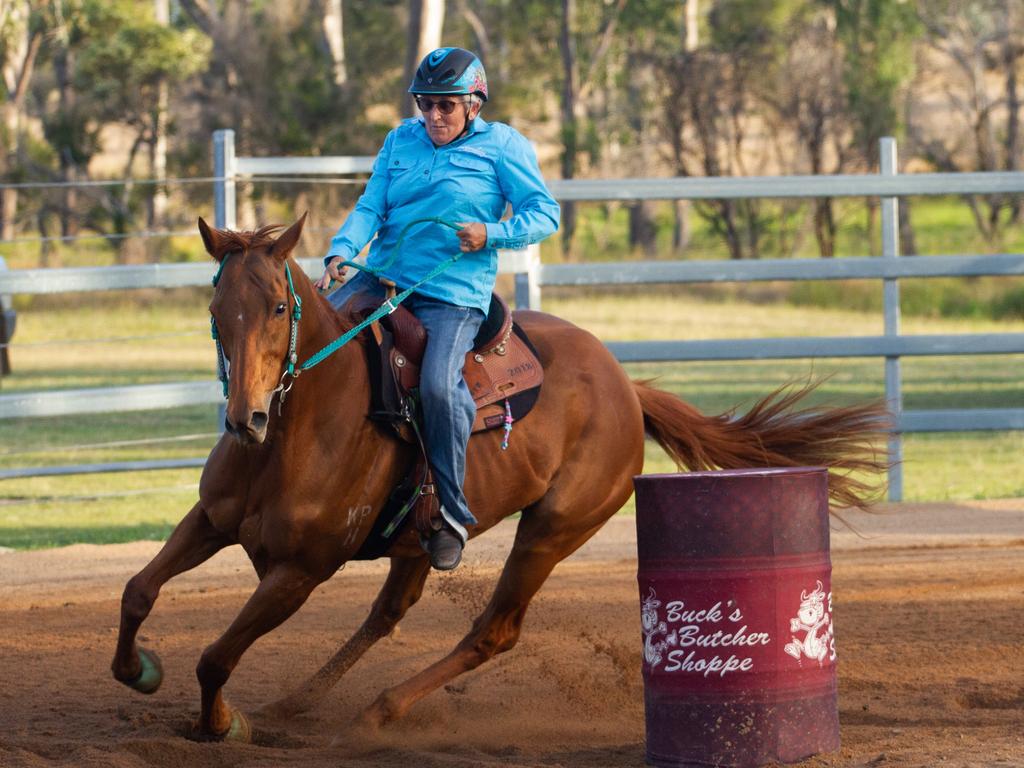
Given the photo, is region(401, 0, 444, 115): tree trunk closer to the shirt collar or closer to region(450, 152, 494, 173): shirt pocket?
the shirt collar

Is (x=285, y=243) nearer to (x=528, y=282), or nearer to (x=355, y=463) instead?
(x=355, y=463)

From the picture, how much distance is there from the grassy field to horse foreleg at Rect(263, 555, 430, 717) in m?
1.93

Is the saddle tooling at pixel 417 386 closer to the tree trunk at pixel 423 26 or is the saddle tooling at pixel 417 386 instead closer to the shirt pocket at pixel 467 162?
the shirt pocket at pixel 467 162

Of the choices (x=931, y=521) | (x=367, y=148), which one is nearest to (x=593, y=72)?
(x=367, y=148)

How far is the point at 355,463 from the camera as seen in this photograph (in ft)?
17.6

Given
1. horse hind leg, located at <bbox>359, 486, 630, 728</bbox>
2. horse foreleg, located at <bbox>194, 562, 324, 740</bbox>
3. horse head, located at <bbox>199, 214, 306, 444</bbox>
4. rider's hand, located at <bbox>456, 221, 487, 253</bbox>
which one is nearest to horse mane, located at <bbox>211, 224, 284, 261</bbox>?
horse head, located at <bbox>199, 214, 306, 444</bbox>

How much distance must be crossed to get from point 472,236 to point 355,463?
35.9 inches

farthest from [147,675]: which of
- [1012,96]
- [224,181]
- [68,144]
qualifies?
[1012,96]

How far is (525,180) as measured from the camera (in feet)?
18.7

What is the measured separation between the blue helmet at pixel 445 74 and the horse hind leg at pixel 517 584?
1.66m

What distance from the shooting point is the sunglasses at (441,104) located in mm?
5586

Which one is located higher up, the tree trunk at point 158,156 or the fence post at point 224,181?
the tree trunk at point 158,156

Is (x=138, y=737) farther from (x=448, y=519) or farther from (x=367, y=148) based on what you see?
(x=367, y=148)

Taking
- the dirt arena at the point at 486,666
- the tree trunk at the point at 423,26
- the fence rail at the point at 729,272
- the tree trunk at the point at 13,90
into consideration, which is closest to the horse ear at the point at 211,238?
the dirt arena at the point at 486,666
